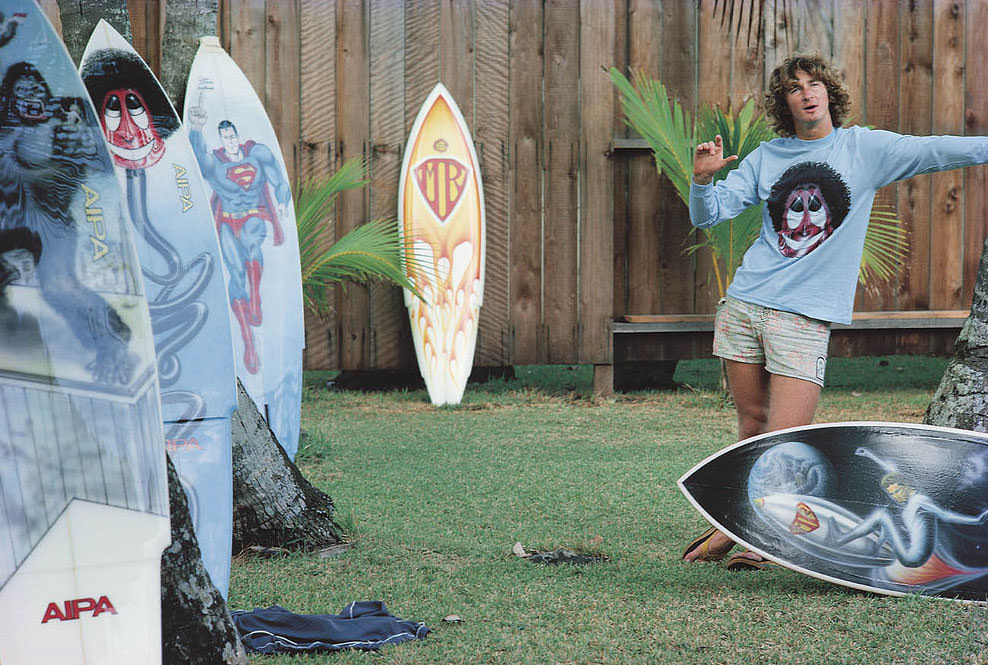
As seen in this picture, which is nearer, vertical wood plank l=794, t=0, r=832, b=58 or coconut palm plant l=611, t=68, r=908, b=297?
coconut palm plant l=611, t=68, r=908, b=297

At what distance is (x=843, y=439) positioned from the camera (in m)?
2.71

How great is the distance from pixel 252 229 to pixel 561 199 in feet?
8.12

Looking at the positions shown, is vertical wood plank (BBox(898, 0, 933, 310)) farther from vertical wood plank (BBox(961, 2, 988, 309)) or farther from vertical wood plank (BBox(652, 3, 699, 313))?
vertical wood plank (BBox(652, 3, 699, 313))

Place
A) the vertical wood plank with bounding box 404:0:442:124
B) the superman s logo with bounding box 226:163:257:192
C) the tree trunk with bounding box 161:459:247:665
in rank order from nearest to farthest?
1. the tree trunk with bounding box 161:459:247:665
2. the superman s logo with bounding box 226:163:257:192
3. the vertical wood plank with bounding box 404:0:442:124

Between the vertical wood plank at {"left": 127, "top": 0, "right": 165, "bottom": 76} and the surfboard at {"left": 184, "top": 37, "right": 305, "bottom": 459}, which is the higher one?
the vertical wood plank at {"left": 127, "top": 0, "right": 165, "bottom": 76}

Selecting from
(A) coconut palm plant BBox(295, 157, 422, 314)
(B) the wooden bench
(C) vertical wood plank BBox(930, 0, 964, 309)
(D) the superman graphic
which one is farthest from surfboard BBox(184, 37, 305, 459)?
(C) vertical wood plank BBox(930, 0, 964, 309)

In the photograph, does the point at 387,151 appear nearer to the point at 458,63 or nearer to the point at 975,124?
the point at 458,63

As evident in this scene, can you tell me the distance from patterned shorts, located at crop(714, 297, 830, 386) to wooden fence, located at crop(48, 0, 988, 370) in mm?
3703

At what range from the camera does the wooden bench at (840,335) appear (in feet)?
21.7

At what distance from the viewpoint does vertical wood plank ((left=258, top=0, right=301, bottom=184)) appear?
6.30 metres

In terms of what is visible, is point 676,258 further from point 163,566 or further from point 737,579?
point 163,566

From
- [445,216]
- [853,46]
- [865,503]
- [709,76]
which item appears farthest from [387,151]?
[865,503]

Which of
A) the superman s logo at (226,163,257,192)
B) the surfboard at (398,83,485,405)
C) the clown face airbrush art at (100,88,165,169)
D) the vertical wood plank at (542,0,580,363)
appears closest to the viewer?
the clown face airbrush art at (100,88,165,169)

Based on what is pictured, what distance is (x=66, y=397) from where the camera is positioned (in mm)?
1892
